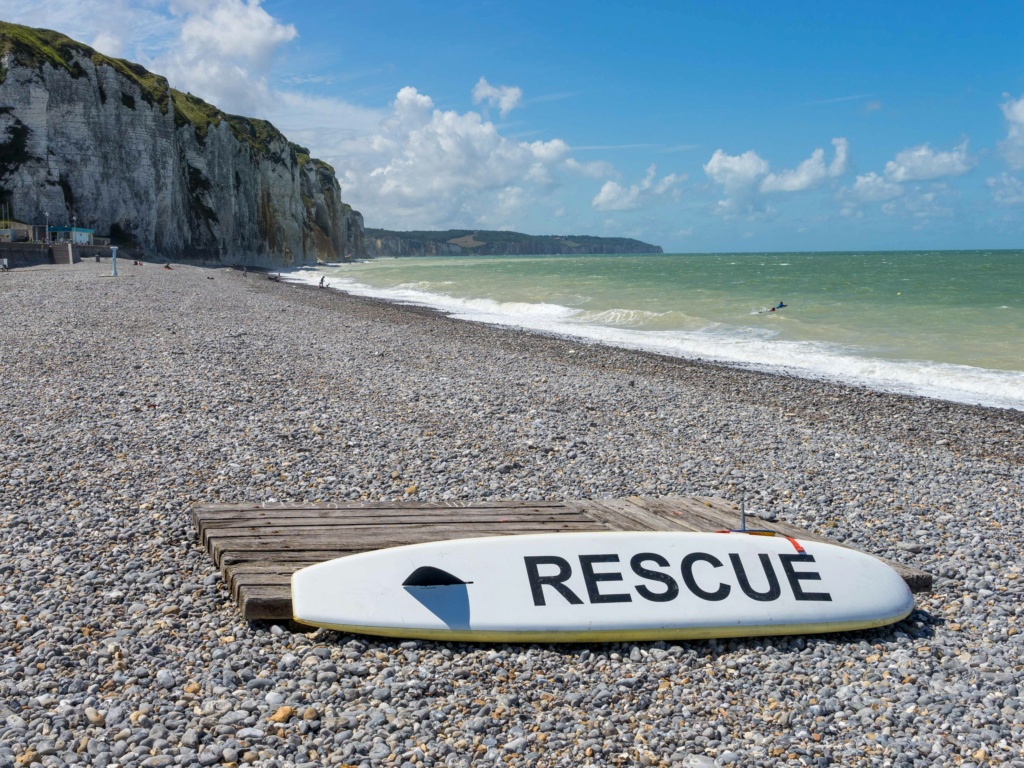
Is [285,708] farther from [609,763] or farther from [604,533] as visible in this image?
[604,533]

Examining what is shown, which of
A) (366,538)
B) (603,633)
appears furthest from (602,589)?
(366,538)

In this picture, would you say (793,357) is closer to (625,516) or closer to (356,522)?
(625,516)

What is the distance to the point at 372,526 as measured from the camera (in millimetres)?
5891

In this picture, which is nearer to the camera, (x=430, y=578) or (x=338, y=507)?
(x=430, y=578)

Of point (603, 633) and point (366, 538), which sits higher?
point (366, 538)

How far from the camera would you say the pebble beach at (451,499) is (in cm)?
377

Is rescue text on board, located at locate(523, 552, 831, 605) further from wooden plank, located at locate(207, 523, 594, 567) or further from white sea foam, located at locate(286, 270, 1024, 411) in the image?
white sea foam, located at locate(286, 270, 1024, 411)

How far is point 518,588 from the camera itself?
492 cm

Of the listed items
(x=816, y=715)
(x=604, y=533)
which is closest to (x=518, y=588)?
(x=604, y=533)

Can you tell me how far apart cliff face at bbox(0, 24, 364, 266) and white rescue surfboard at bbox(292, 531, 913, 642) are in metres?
65.3

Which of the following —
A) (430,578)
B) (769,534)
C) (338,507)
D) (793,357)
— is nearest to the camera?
(430,578)

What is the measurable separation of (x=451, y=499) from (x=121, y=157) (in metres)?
68.6

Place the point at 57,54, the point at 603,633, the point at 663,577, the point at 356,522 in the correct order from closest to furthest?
the point at 603,633 < the point at 663,577 < the point at 356,522 < the point at 57,54

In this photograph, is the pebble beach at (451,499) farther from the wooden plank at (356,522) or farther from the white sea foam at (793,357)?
the white sea foam at (793,357)
